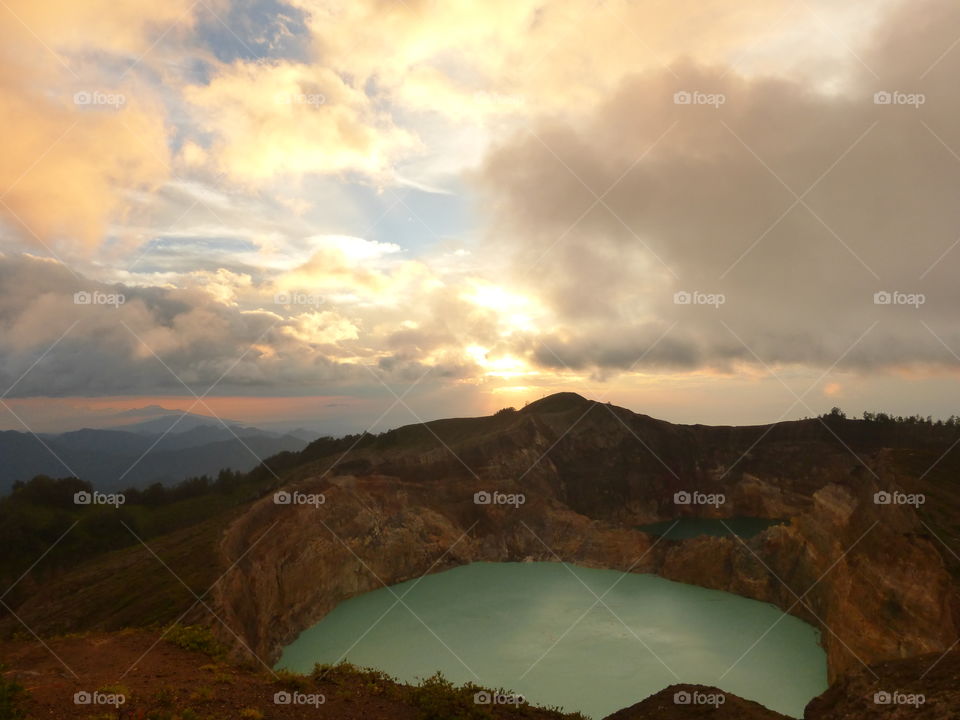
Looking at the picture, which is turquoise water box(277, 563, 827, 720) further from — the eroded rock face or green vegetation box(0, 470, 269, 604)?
green vegetation box(0, 470, 269, 604)

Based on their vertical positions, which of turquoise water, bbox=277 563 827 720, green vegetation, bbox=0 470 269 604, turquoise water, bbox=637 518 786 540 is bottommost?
turquoise water, bbox=277 563 827 720

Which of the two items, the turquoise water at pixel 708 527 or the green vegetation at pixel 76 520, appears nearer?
the green vegetation at pixel 76 520

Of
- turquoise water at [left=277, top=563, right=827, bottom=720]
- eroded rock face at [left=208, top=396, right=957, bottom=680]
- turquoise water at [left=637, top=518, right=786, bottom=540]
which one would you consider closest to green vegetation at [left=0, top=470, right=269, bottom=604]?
eroded rock face at [left=208, top=396, right=957, bottom=680]

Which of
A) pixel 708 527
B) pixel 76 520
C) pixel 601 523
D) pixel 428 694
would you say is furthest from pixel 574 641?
pixel 76 520

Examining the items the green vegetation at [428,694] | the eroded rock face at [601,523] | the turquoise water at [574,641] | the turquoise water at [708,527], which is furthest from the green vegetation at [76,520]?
the turquoise water at [708,527]

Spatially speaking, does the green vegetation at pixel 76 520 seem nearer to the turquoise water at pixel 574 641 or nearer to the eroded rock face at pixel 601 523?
the eroded rock face at pixel 601 523

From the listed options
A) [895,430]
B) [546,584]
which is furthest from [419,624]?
[895,430]

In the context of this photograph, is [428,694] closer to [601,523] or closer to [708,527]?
[601,523]
